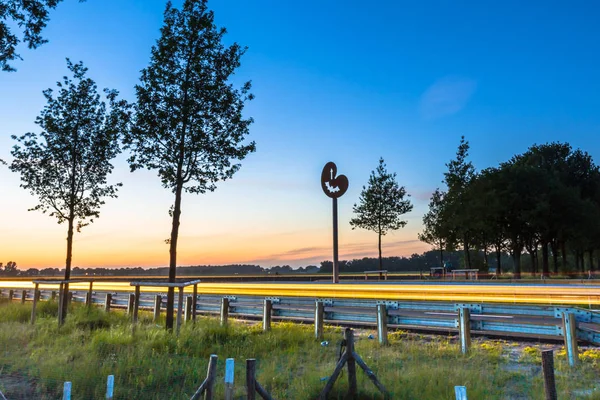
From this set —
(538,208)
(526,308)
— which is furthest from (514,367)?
(538,208)

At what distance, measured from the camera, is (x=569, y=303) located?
1505cm

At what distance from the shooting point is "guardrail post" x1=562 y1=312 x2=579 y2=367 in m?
8.91

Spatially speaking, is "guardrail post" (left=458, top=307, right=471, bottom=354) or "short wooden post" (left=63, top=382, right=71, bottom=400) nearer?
"short wooden post" (left=63, top=382, right=71, bottom=400)

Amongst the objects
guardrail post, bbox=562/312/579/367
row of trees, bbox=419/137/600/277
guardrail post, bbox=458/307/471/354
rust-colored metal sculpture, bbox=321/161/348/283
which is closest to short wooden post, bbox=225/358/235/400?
guardrail post, bbox=458/307/471/354

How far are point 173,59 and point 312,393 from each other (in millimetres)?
11582

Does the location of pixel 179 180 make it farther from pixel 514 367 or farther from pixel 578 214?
pixel 578 214

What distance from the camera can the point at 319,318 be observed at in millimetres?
12906

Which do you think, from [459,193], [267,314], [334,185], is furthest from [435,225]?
[267,314]

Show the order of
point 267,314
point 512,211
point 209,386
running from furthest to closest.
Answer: point 512,211 < point 267,314 < point 209,386

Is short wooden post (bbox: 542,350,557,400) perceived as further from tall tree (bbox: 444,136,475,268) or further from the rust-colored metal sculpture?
tall tree (bbox: 444,136,475,268)

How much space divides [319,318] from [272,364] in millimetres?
3635

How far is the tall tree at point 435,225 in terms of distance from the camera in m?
49.4

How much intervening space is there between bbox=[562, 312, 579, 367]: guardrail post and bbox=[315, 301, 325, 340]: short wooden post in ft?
19.1

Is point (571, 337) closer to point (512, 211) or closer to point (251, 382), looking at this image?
point (251, 382)
